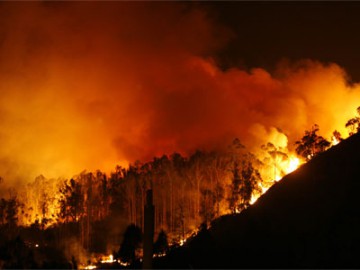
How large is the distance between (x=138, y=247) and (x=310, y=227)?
2881 centimetres

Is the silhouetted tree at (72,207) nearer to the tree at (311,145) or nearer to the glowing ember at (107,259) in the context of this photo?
the glowing ember at (107,259)

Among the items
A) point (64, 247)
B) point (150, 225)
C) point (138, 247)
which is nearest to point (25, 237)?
point (64, 247)

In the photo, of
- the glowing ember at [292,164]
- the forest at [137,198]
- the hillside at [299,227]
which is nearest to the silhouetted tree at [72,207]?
the forest at [137,198]

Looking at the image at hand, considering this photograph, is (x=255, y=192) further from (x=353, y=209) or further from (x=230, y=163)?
(x=353, y=209)

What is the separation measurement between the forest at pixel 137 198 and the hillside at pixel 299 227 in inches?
812

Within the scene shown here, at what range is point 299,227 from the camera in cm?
5050

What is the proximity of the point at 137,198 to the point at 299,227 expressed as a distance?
55.7 meters

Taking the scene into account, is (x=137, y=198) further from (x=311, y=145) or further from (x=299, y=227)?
(x=299, y=227)

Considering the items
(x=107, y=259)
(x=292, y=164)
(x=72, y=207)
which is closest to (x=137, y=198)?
(x=72, y=207)

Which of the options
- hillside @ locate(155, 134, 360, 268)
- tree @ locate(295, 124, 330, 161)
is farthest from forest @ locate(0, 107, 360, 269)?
hillside @ locate(155, 134, 360, 268)

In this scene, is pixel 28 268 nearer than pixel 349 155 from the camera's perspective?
Yes

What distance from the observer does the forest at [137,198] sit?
85.9 metres

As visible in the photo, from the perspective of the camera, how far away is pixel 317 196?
54.9 meters

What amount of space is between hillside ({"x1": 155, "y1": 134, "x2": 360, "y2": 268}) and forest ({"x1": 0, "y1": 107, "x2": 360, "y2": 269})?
20.6 m
